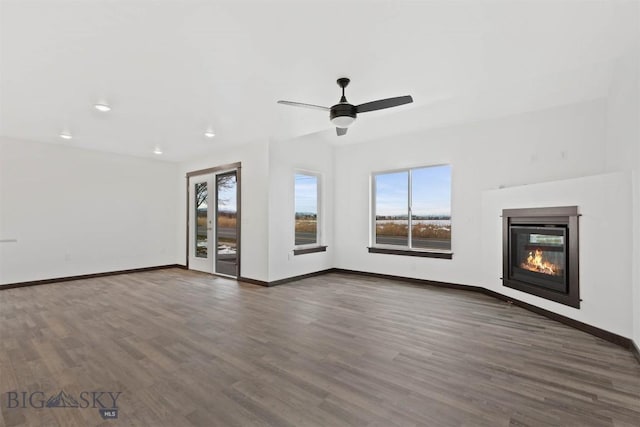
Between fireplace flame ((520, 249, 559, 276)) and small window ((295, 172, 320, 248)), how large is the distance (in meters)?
3.68

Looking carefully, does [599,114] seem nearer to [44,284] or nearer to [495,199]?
[495,199]

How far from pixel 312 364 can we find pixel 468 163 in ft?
13.5

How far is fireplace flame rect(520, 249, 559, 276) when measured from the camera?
12.1 ft

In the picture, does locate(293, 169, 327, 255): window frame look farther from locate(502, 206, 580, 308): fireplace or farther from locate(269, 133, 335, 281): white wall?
locate(502, 206, 580, 308): fireplace

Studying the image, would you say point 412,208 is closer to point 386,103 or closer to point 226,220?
point 386,103

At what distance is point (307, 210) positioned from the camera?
6.22 metres

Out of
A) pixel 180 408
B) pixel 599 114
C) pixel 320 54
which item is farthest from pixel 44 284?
pixel 599 114

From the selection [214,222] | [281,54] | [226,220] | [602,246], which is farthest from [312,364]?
[214,222]

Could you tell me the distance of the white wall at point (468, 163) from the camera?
3986 mm

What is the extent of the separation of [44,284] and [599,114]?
9.09m

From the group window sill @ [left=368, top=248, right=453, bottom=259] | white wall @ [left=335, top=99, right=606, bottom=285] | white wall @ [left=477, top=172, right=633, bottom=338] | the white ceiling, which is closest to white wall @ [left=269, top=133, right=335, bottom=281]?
white wall @ [left=335, top=99, right=606, bottom=285]

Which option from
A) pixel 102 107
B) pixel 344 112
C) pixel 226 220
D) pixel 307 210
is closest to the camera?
pixel 344 112

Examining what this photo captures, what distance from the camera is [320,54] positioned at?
2664mm

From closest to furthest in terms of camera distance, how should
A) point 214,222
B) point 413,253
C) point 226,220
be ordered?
point 413,253 < point 226,220 < point 214,222
